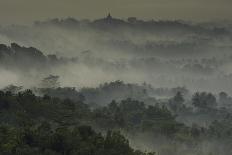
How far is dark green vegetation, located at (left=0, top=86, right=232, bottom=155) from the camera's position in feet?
246

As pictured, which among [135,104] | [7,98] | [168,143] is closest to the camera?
[7,98]

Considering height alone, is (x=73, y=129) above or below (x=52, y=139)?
above

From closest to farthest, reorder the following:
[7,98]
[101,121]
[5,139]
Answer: [5,139] → [7,98] → [101,121]

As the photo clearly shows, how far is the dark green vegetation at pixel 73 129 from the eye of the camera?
246 feet

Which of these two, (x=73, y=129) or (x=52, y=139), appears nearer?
(x=52, y=139)

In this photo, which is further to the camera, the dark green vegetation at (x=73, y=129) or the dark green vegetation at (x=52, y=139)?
the dark green vegetation at (x=73, y=129)

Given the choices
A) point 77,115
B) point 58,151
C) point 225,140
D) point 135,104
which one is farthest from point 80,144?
point 135,104

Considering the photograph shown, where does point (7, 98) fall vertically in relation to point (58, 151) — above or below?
above

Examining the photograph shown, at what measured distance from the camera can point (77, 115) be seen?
119 meters

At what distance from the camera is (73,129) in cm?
8400

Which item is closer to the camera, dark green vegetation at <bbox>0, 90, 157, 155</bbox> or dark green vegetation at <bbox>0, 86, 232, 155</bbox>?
dark green vegetation at <bbox>0, 90, 157, 155</bbox>

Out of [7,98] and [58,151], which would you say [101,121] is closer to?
[7,98]

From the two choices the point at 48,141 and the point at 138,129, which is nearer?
the point at 48,141

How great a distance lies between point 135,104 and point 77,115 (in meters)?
79.2
